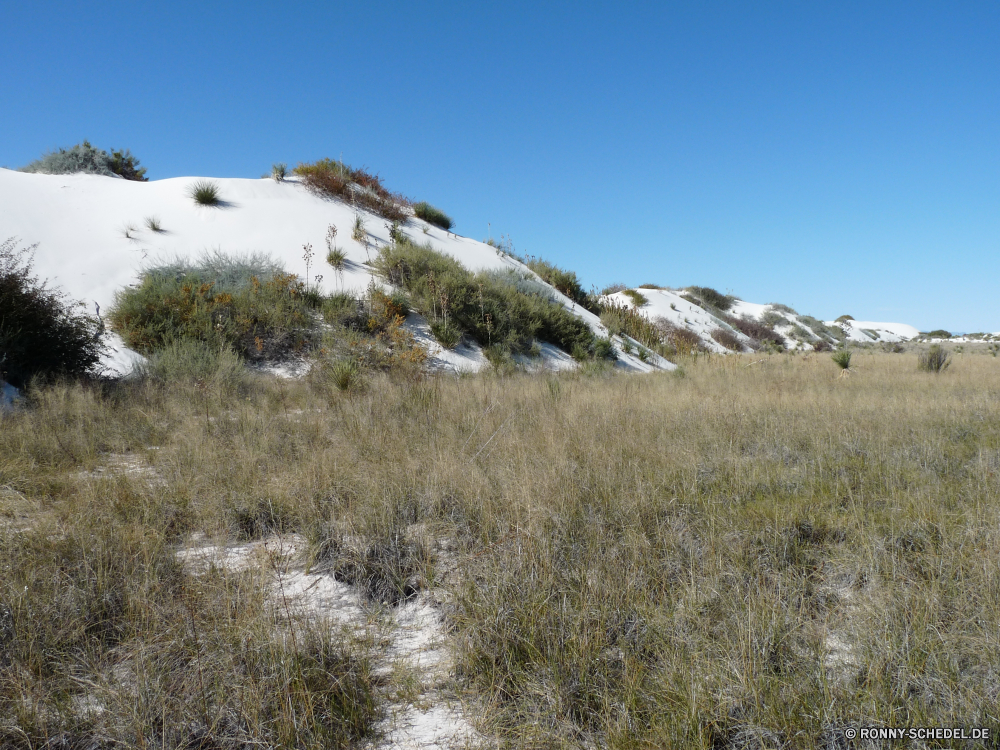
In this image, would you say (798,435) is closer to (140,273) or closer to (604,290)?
(140,273)

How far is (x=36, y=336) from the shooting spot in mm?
7457

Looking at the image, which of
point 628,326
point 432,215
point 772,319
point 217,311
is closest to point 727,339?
point 628,326

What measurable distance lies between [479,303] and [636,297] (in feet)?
53.7

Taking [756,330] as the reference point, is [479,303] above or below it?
below

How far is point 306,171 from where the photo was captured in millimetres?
17406

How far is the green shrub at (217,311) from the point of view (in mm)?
9492

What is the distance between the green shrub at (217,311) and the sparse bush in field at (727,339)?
2155 cm

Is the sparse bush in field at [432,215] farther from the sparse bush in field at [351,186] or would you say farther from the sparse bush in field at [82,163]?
the sparse bush in field at [82,163]

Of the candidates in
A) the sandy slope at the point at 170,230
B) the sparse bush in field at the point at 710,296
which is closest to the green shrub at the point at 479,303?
the sandy slope at the point at 170,230

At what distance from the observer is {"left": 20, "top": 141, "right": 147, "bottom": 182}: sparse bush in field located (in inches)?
639

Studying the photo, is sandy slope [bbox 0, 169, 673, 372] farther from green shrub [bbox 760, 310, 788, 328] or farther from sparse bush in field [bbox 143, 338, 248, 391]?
green shrub [bbox 760, 310, 788, 328]

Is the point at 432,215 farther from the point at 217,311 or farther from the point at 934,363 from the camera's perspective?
the point at 934,363

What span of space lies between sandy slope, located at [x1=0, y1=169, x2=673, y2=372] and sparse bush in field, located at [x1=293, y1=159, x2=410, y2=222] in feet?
1.62

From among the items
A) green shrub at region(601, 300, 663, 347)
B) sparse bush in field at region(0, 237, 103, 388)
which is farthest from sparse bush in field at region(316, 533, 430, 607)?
green shrub at region(601, 300, 663, 347)
